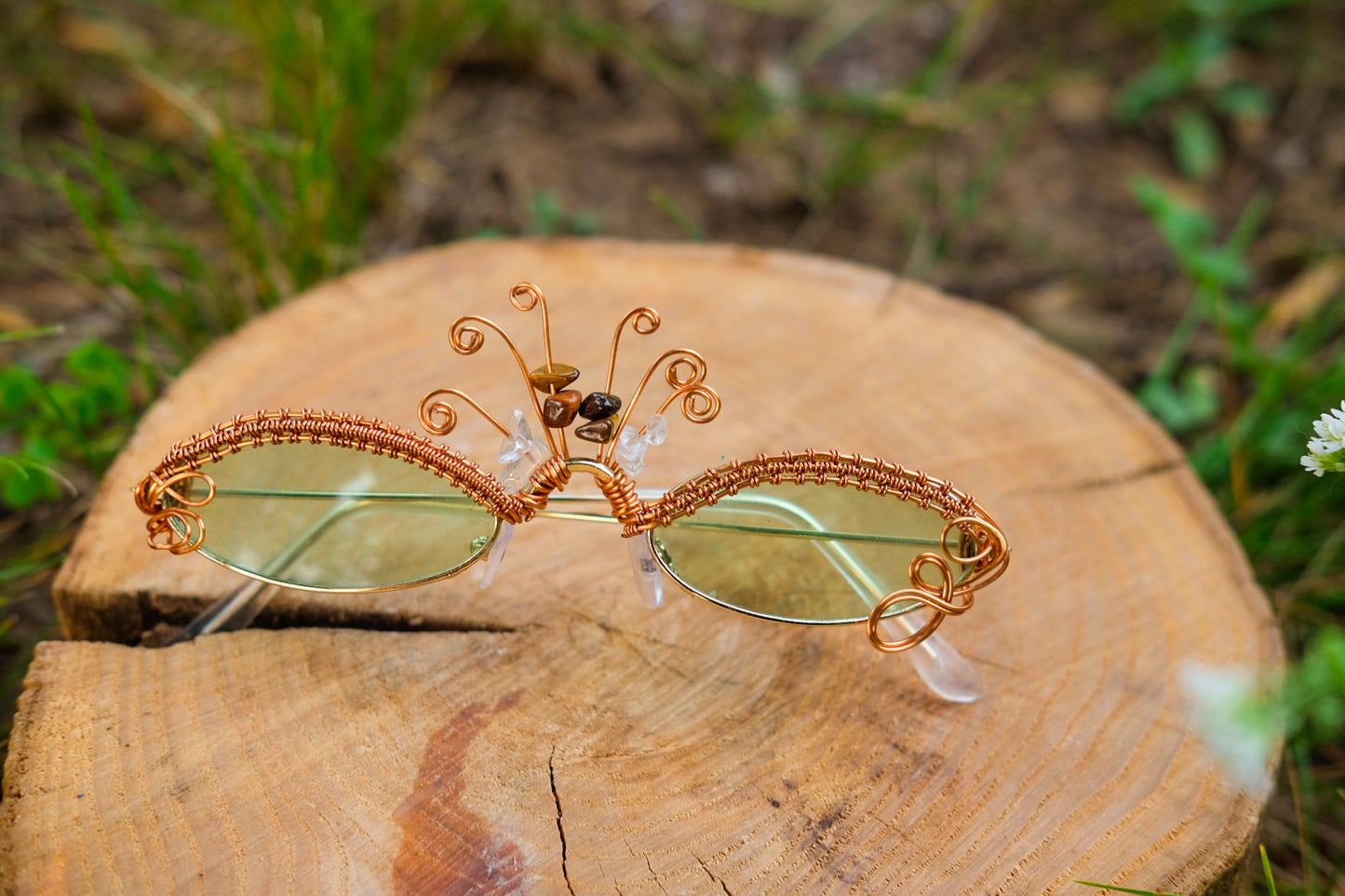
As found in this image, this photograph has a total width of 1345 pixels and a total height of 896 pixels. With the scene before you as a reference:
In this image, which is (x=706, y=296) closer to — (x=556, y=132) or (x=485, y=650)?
(x=485, y=650)

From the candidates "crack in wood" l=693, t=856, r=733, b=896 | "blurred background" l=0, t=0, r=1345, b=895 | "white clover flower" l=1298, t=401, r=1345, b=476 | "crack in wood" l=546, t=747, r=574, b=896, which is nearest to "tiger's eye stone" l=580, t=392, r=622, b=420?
"crack in wood" l=546, t=747, r=574, b=896

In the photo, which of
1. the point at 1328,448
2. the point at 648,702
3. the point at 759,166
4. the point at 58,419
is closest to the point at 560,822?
the point at 648,702

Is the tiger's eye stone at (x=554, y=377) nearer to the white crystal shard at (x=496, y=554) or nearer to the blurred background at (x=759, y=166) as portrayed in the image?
the white crystal shard at (x=496, y=554)

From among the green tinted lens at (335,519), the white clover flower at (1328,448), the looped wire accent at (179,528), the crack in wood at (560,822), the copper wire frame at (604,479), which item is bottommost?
the crack in wood at (560,822)

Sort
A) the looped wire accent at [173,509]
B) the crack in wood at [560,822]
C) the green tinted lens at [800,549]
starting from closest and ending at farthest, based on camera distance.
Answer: the crack in wood at [560,822] → the looped wire accent at [173,509] → the green tinted lens at [800,549]

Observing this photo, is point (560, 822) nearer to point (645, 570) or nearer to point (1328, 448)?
point (645, 570)

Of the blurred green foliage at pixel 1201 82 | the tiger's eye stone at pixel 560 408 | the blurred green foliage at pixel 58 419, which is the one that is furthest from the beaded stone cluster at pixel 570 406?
the blurred green foliage at pixel 1201 82

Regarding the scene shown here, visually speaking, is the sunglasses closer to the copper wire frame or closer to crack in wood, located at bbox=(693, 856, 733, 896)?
the copper wire frame
